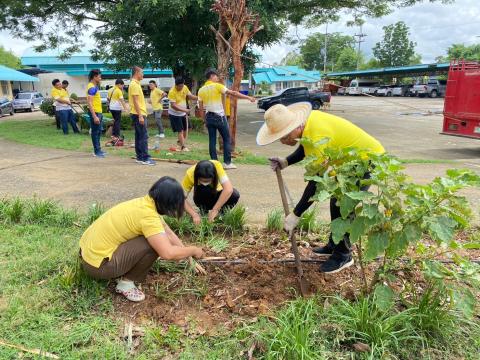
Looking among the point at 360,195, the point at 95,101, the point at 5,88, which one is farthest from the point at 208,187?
the point at 5,88

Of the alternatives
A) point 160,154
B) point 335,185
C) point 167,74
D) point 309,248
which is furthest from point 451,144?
point 167,74

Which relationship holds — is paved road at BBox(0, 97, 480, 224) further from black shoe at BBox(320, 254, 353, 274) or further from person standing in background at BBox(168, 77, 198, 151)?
person standing in background at BBox(168, 77, 198, 151)

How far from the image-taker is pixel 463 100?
32.4ft

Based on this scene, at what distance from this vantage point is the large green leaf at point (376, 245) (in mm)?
2365

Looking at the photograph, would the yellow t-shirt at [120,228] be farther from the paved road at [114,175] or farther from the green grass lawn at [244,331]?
the paved road at [114,175]

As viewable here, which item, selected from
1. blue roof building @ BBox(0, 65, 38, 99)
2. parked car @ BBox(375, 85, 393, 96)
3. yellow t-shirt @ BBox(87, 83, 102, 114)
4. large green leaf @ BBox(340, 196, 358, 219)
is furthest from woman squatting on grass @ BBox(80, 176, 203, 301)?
parked car @ BBox(375, 85, 393, 96)

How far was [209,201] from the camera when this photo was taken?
437cm

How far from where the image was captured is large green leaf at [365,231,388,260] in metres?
2.37

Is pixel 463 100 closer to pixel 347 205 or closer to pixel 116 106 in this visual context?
pixel 116 106

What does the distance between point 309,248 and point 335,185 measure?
1.50 meters

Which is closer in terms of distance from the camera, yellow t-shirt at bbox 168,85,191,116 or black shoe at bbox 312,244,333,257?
black shoe at bbox 312,244,333,257

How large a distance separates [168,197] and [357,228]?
1196 millimetres

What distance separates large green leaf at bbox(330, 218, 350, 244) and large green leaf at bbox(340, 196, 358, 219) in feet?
0.24

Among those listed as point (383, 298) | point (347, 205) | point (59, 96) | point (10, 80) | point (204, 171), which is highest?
point (10, 80)
